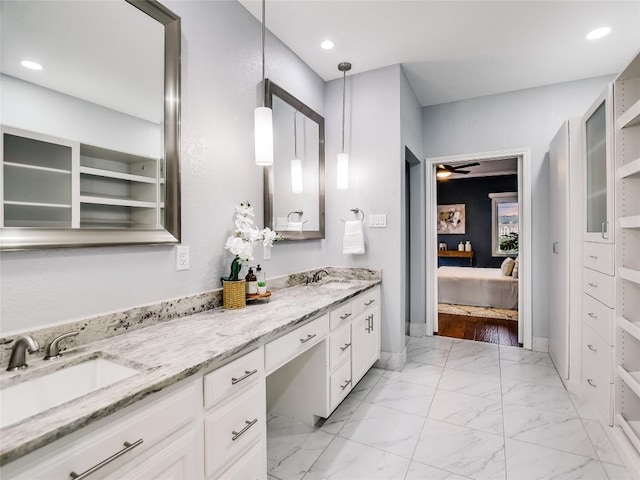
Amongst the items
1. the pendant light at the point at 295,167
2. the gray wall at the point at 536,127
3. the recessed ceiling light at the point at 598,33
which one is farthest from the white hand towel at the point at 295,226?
the recessed ceiling light at the point at 598,33

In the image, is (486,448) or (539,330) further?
(539,330)

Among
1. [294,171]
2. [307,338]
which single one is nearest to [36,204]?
[307,338]

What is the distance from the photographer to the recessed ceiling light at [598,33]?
240 centimetres

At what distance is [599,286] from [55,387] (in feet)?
9.27

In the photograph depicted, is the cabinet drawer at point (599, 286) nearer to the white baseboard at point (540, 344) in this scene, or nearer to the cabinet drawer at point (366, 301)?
the white baseboard at point (540, 344)

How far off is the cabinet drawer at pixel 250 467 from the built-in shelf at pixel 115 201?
1.14m

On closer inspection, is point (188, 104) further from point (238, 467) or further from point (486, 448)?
point (486, 448)

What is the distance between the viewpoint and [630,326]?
1794mm

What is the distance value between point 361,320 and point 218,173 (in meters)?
1.44

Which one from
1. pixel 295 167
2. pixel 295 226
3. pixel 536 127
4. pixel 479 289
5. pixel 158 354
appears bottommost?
pixel 479 289

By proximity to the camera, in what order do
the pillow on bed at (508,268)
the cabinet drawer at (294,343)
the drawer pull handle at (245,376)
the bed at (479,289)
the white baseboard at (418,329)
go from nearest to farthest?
the drawer pull handle at (245,376)
the cabinet drawer at (294,343)
the white baseboard at (418,329)
the bed at (479,289)
the pillow on bed at (508,268)

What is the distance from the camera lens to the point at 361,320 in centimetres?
250

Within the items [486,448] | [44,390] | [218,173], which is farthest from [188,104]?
[486,448]

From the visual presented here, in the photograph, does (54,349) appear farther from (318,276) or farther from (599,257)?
(599,257)
